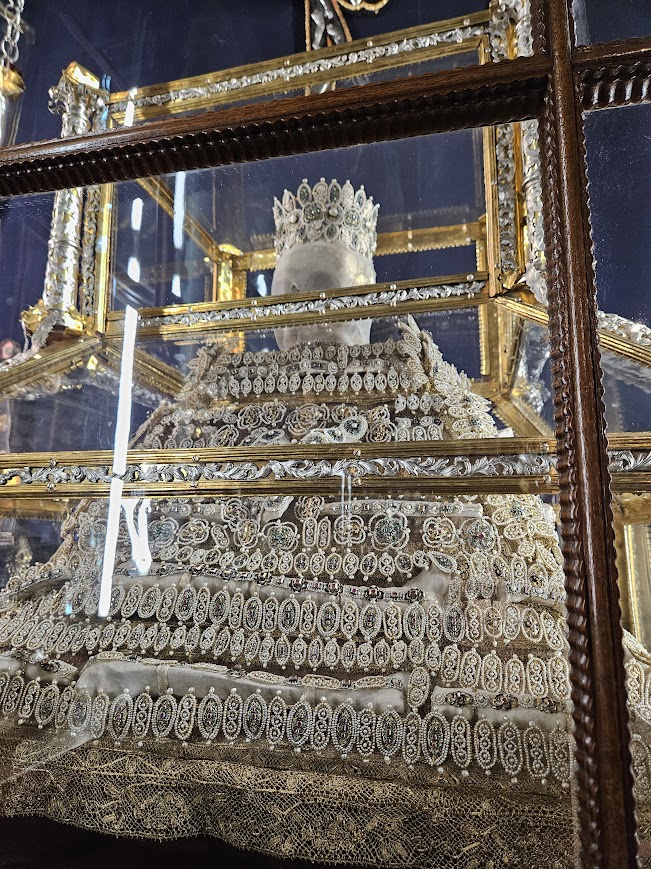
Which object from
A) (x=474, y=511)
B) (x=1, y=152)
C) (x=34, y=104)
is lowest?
(x=474, y=511)

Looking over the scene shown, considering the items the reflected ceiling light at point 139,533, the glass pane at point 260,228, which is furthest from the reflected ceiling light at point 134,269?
the reflected ceiling light at point 139,533

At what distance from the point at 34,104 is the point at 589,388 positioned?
44.4 inches

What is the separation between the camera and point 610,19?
488 millimetres

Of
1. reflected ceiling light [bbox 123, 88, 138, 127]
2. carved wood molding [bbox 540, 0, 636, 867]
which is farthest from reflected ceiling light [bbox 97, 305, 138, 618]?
reflected ceiling light [bbox 123, 88, 138, 127]

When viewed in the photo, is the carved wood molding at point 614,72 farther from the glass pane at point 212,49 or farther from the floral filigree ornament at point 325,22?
the floral filigree ornament at point 325,22

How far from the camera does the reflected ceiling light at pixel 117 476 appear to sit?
1.67 feet

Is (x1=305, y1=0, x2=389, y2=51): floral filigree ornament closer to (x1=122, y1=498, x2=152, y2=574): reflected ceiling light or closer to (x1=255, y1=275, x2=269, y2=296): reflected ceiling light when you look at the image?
(x1=255, y1=275, x2=269, y2=296): reflected ceiling light

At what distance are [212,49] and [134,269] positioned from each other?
501 mm

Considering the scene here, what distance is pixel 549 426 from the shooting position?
427 millimetres

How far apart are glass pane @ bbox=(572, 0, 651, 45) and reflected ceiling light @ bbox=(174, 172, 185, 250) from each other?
401 mm

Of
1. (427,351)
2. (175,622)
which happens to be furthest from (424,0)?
(175,622)

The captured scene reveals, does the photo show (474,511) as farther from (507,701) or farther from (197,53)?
(197,53)

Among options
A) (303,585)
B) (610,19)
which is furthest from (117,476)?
(610,19)

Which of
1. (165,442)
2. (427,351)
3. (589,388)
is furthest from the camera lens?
(427,351)
